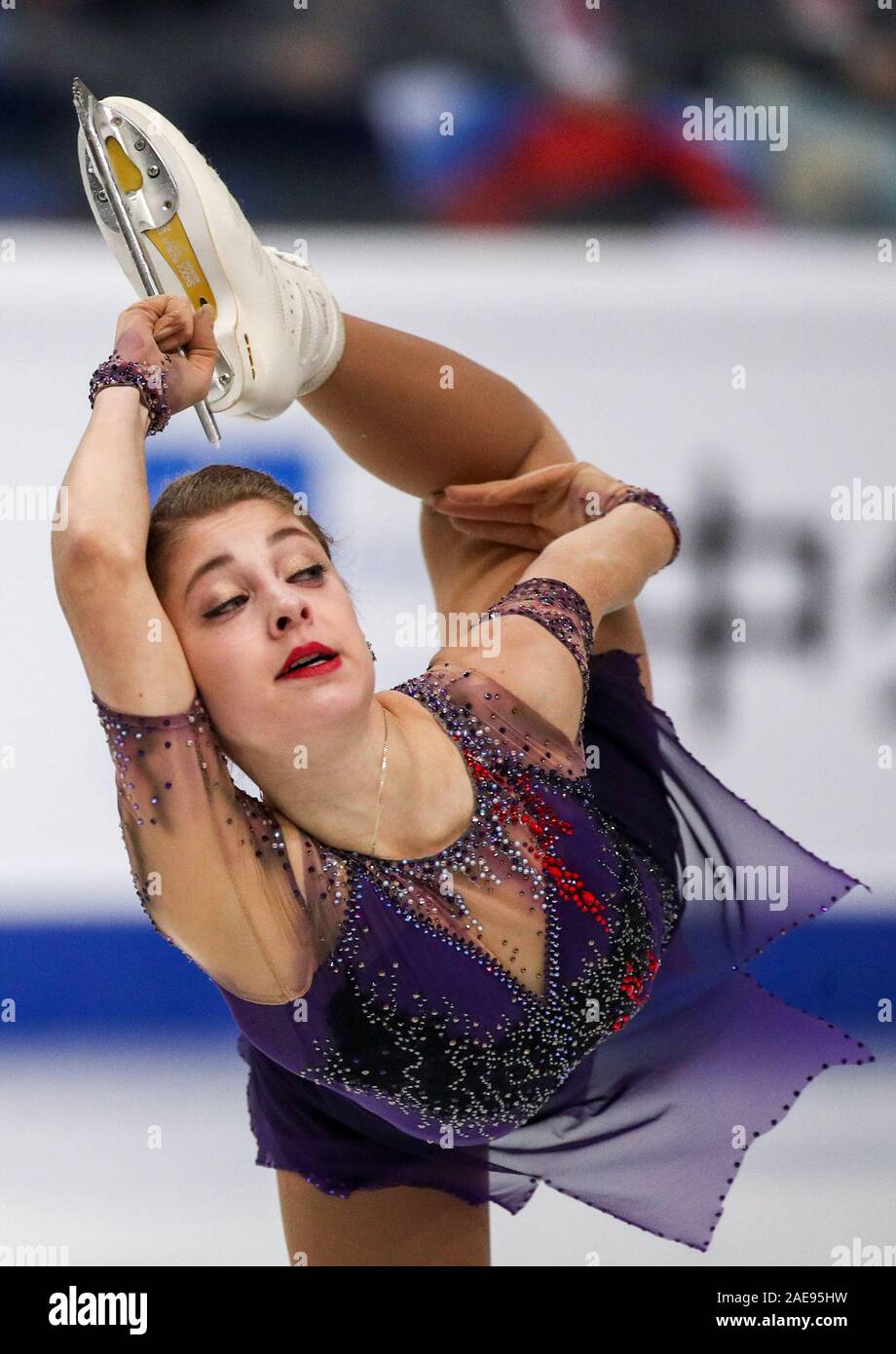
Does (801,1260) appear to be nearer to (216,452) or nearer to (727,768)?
(727,768)

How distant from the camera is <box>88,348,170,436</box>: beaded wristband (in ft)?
5.57

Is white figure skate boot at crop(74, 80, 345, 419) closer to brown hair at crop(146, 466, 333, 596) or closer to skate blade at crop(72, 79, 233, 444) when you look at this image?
skate blade at crop(72, 79, 233, 444)

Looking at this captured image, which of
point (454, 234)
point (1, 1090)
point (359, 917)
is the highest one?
point (454, 234)

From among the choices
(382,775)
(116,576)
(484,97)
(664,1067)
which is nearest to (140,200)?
(116,576)

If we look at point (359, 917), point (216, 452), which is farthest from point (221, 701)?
point (216, 452)

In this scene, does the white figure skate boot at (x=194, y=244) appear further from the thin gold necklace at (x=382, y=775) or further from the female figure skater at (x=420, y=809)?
the thin gold necklace at (x=382, y=775)

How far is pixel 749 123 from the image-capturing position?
13.6 feet

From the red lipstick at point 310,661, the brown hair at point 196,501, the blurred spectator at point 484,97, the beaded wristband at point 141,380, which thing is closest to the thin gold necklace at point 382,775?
the red lipstick at point 310,661

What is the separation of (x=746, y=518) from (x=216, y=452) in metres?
1.25

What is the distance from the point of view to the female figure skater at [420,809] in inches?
65.2

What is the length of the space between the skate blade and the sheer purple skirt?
2.62ft

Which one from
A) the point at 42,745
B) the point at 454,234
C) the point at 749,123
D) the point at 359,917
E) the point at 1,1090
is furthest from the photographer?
the point at 749,123

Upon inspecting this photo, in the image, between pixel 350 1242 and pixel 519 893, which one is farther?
pixel 350 1242

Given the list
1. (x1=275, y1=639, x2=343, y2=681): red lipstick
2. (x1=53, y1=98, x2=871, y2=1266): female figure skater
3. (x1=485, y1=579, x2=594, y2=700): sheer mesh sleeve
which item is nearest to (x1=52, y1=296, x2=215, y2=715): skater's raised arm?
(x1=53, y1=98, x2=871, y2=1266): female figure skater
